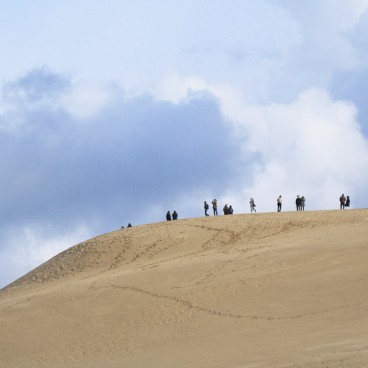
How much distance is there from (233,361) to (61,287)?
17243mm

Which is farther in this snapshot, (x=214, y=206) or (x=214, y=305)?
(x=214, y=206)

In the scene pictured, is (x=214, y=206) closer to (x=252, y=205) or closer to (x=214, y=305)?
(x=252, y=205)

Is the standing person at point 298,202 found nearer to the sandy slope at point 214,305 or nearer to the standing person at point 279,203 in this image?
the standing person at point 279,203

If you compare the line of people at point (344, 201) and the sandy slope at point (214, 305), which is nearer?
the sandy slope at point (214, 305)

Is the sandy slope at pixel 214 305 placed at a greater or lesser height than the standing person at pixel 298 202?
lesser

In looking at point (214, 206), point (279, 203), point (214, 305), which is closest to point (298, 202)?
point (279, 203)

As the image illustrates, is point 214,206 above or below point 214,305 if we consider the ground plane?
above

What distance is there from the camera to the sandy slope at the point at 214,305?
21.2 m

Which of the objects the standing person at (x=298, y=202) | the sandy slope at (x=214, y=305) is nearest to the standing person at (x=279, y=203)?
the standing person at (x=298, y=202)

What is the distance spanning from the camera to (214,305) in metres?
26.9

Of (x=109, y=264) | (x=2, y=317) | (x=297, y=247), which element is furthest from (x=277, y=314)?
(x=109, y=264)

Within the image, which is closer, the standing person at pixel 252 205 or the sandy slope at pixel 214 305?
the sandy slope at pixel 214 305

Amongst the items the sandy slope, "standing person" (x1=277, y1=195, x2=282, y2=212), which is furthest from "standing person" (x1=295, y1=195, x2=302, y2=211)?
the sandy slope

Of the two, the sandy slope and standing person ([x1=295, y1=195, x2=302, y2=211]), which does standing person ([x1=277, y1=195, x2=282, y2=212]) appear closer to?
standing person ([x1=295, y1=195, x2=302, y2=211])
